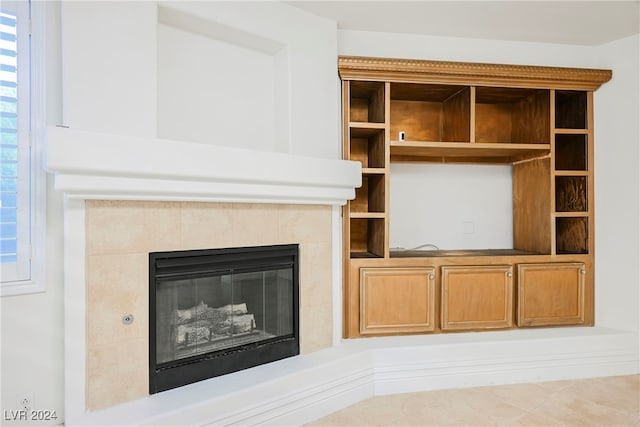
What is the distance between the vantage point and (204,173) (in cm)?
188

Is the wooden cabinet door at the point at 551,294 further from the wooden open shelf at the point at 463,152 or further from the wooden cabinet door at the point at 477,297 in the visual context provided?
the wooden open shelf at the point at 463,152

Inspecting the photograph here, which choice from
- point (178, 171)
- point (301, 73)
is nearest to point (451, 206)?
point (301, 73)

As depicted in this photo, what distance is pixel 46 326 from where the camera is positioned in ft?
5.71

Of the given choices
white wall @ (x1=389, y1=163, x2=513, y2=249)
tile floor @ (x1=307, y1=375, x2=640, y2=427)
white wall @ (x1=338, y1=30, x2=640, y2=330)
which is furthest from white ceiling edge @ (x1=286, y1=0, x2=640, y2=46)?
tile floor @ (x1=307, y1=375, x2=640, y2=427)

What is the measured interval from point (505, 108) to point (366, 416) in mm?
2590

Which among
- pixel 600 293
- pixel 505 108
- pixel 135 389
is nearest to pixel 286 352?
pixel 135 389

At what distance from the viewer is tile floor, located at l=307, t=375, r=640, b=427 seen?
2107 millimetres

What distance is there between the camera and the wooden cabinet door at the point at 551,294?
9.29 feet

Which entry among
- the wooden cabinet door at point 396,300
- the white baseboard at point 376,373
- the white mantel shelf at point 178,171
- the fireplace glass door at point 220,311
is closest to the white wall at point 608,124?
the white baseboard at point 376,373

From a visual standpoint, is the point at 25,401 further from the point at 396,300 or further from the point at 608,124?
the point at 608,124

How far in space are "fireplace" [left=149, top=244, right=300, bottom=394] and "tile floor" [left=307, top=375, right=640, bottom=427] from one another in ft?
1.76

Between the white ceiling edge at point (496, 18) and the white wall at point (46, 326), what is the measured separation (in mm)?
1373

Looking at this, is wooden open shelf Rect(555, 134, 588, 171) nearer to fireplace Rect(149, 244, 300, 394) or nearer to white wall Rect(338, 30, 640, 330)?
white wall Rect(338, 30, 640, 330)

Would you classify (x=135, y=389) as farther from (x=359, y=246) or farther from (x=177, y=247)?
(x=359, y=246)
